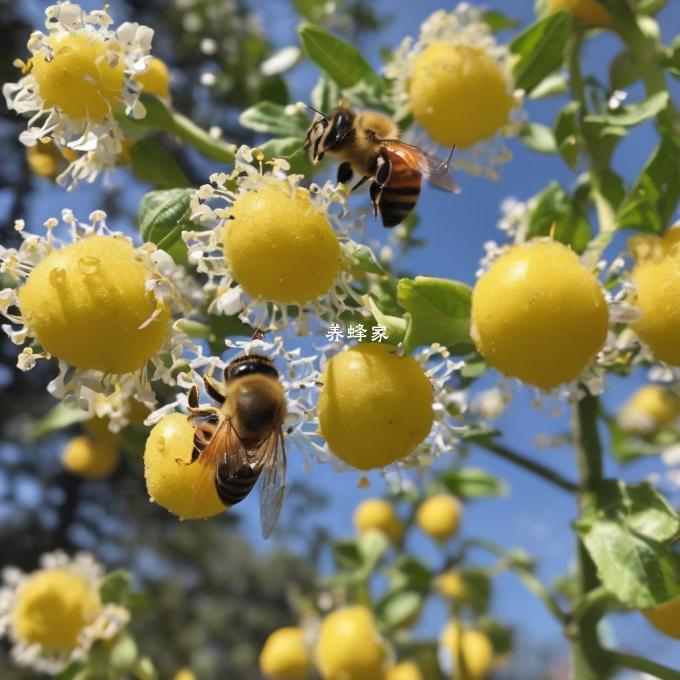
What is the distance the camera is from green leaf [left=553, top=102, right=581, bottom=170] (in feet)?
2.95

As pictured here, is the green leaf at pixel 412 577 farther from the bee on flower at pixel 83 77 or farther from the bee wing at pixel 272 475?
the bee on flower at pixel 83 77

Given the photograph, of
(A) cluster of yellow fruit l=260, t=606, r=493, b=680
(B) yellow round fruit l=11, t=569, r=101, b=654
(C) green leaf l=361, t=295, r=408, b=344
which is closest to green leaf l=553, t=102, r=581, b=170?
(C) green leaf l=361, t=295, r=408, b=344

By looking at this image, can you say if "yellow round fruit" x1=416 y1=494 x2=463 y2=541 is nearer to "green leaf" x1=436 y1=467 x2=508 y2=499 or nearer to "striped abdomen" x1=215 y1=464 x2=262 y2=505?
"green leaf" x1=436 y1=467 x2=508 y2=499

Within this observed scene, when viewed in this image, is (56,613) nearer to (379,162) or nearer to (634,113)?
(379,162)

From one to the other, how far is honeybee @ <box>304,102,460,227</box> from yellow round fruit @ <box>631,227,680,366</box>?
0.63 ft

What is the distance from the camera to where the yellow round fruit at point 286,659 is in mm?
1382

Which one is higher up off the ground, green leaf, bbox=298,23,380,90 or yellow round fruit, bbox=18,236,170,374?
green leaf, bbox=298,23,380,90

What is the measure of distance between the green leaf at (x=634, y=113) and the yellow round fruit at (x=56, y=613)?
94 centimetres

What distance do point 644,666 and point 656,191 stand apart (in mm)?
476

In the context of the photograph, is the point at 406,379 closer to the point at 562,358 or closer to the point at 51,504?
the point at 562,358

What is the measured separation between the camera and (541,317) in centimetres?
60

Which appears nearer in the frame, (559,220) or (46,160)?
(559,220)

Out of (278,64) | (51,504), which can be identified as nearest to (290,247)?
(278,64)

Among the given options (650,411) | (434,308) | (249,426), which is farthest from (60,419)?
(650,411)
